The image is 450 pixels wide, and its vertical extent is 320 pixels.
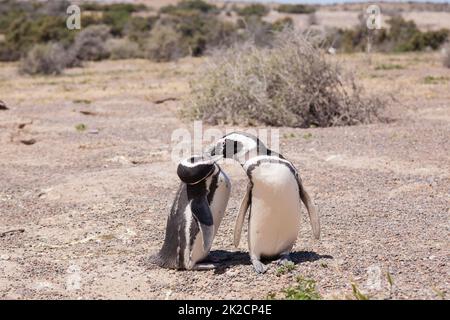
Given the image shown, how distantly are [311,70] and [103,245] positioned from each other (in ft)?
25.3

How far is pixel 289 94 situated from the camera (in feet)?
44.1

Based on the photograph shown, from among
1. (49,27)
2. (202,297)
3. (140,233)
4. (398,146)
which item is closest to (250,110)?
(398,146)

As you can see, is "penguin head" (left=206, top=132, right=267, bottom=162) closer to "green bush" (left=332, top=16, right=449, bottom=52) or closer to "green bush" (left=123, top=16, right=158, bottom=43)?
"green bush" (left=332, top=16, right=449, bottom=52)

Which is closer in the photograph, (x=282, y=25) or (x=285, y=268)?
(x=285, y=268)

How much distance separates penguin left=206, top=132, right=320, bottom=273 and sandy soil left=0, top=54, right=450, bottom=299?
0.60ft

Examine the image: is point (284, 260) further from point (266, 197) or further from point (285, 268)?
point (266, 197)

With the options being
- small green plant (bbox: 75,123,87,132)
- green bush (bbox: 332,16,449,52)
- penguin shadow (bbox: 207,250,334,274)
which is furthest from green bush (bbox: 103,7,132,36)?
penguin shadow (bbox: 207,250,334,274)

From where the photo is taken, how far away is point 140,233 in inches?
264

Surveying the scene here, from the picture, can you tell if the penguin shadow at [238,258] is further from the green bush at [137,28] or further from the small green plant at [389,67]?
the green bush at [137,28]

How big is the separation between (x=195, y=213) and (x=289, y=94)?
8.42 meters

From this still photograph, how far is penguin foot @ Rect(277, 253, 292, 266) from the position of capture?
5.25 metres

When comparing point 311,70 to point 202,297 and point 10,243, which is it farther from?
point 202,297

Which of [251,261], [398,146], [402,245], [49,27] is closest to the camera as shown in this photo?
[251,261]

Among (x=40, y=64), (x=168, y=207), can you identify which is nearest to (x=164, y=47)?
(x=40, y=64)
